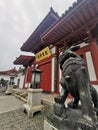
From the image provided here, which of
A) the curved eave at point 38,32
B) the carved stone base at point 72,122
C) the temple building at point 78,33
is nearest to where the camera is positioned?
the carved stone base at point 72,122

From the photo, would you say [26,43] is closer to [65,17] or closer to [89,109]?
[65,17]

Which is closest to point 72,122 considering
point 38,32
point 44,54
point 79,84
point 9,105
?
point 79,84

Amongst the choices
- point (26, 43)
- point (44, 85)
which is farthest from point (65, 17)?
point (26, 43)

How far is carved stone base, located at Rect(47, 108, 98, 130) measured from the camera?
26.3 inches

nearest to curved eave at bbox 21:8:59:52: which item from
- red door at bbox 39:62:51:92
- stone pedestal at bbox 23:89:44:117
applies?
red door at bbox 39:62:51:92

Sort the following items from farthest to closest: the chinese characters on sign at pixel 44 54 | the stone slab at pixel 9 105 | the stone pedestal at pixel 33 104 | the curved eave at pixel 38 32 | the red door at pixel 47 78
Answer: the chinese characters on sign at pixel 44 54 → the red door at pixel 47 78 → the curved eave at pixel 38 32 → the stone slab at pixel 9 105 → the stone pedestal at pixel 33 104

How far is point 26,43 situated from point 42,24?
1986mm

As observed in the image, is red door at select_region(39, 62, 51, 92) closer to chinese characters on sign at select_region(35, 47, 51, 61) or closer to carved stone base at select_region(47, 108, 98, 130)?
chinese characters on sign at select_region(35, 47, 51, 61)

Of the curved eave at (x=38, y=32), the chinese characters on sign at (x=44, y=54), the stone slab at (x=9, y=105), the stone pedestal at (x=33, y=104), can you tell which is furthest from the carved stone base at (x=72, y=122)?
the curved eave at (x=38, y=32)

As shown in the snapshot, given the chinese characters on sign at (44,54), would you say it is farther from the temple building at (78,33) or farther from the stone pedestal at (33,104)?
the stone pedestal at (33,104)

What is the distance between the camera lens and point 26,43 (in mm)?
6656

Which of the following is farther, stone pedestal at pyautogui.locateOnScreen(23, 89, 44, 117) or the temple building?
stone pedestal at pyautogui.locateOnScreen(23, 89, 44, 117)

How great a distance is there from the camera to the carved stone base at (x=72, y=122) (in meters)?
0.67

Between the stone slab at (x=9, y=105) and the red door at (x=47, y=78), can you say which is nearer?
the stone slab at (x=9, y=105)
